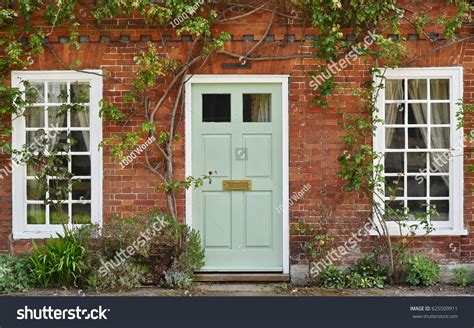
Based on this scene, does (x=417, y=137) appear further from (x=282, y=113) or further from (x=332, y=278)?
(x=332, y=278)

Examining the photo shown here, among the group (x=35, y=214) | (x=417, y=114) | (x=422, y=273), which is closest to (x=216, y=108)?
(x=417, y=114)

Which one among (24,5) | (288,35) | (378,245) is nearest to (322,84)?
(288,35)

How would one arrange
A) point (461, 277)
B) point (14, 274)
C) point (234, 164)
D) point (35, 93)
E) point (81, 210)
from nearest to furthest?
point (14, 274)
point (461, 277)
point (35, 93)
point (234, 164)
point (81, 210)

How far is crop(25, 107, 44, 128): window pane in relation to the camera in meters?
11.0

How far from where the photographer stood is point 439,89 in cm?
1096

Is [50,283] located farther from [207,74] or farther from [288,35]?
[288,35]

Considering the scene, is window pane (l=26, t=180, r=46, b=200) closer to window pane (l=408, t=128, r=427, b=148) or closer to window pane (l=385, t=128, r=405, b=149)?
window pane (l=385, t=128, r=405, b=149)

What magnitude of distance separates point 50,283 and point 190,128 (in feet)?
8.91

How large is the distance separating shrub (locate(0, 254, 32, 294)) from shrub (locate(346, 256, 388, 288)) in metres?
4.14

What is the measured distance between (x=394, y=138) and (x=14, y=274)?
529 centimetres

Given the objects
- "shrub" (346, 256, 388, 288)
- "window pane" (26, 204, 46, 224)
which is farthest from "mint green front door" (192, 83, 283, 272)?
"window pane" (26, 204, 46, 224)

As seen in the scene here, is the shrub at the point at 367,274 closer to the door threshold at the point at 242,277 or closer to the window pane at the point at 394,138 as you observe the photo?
the door threshold at the point at 242,277

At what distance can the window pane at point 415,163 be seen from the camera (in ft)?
36.0

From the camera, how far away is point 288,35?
1087 centimetres
